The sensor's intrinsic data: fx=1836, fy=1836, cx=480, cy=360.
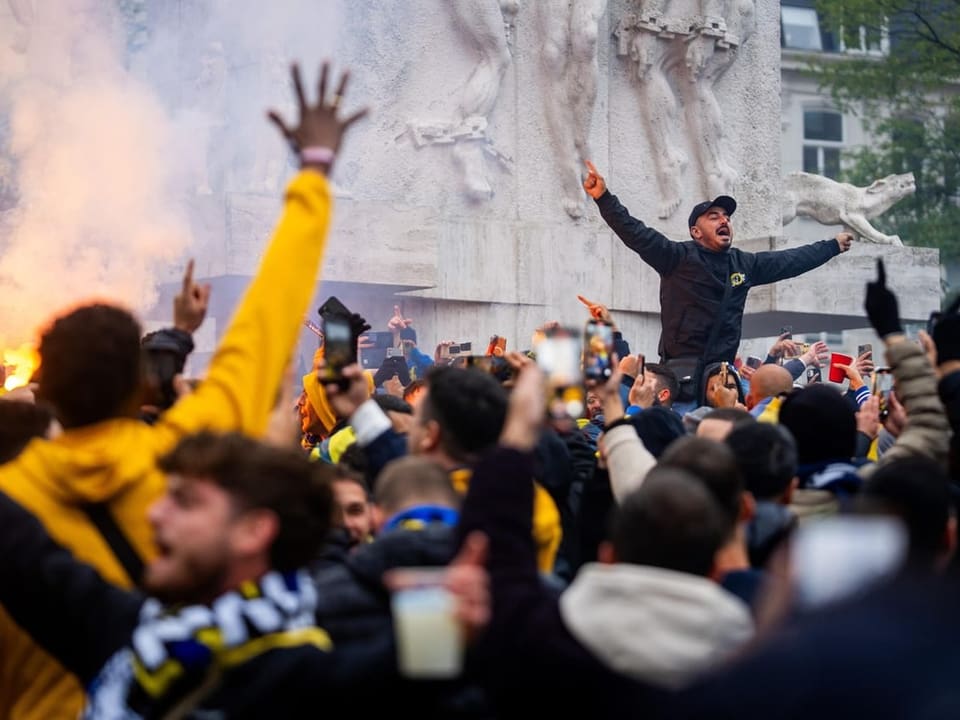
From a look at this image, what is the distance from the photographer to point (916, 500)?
2.70m

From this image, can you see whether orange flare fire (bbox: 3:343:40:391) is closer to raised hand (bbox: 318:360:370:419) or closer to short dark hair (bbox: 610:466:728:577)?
raised hand (bbox: 318:360:370:419)

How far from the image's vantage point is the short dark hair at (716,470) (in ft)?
11.3

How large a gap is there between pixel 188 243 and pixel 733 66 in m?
5.23

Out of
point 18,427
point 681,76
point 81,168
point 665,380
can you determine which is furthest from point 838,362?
point 681,76

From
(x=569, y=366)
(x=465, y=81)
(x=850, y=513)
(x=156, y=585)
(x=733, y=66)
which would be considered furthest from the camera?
(x=733, y=66)

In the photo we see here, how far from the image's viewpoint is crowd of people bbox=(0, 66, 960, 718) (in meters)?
1.92

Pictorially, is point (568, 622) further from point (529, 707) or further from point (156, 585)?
point (156, 585)

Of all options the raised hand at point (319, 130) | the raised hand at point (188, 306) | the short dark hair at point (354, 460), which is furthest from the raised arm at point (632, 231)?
→ the raised hand at point (319, 130)

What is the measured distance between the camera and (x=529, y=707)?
2.71m

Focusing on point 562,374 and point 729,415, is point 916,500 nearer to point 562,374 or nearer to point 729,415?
point 562,374

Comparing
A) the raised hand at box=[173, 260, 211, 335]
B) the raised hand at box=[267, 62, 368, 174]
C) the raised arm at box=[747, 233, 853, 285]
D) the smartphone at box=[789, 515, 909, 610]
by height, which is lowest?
the smartphone at box=[789, 515, 909, 610]

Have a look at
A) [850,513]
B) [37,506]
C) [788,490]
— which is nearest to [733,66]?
[788,490]

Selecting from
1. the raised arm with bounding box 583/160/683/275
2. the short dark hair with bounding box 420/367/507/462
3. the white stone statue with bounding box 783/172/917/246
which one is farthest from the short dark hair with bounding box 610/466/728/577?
the white stone statue with bounding box 783/172/917/246

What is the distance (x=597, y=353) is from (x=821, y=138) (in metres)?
32.0
